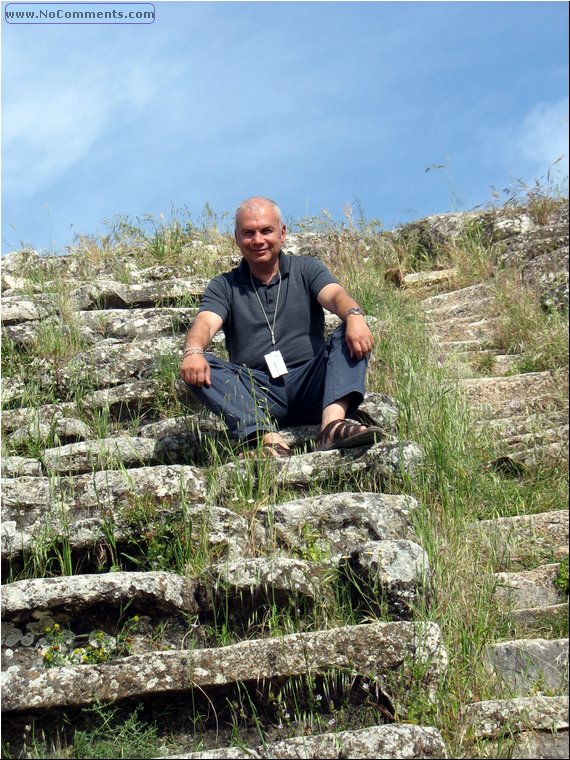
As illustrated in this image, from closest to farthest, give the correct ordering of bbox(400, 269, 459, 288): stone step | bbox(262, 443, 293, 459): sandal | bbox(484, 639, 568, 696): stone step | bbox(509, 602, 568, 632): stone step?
bbox(484, 639, 568, 696): stone step < bbox(509, 602, 568, 632): stone step < bbox(262, 443, 293, 459): sandal < bbox(400, 269, 459, 288): stone step

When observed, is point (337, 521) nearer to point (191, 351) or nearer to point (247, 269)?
point (191, 351)

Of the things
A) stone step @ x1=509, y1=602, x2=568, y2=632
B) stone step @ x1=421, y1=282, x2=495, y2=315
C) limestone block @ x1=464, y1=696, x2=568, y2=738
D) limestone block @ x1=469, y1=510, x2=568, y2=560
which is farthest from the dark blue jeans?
stone step @ x1=421, y1=282, x2=495, y2=315

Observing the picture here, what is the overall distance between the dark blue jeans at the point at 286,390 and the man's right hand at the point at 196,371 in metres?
0.06

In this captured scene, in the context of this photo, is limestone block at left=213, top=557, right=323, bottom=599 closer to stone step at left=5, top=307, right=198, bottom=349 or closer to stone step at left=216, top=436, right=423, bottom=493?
stone step at left=216, top=436, right=423, bottom=493

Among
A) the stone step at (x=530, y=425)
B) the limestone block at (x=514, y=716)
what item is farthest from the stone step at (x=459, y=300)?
the limestone block at (x=514, y=716)

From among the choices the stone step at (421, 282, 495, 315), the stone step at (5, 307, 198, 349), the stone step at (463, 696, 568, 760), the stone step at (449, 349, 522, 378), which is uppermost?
the stone step at (421, 282, 495, 315)

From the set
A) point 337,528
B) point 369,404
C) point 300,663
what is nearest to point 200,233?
point 369,404

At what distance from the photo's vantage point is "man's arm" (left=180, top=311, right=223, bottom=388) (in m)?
4.84

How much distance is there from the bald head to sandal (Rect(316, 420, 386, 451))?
5.45ft

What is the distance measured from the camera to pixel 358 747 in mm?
2551

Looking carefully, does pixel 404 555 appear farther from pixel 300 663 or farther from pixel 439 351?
pixel 439 351

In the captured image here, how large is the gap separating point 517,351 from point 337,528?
9.77 feet

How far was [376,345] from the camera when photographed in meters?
5.84

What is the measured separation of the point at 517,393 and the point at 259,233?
1.83 m
